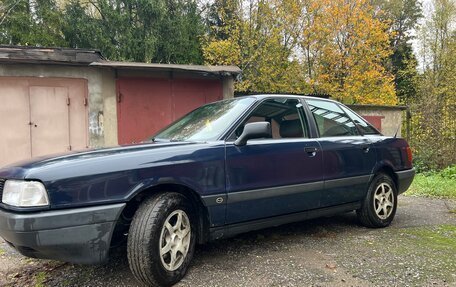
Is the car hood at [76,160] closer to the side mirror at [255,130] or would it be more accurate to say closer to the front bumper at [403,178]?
the side mirror at [255,130]

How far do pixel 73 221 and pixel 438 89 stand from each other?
485 inches

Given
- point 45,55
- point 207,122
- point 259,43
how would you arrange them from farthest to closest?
point 259,43, point 45,55, point 207,122

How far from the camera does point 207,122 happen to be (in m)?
3.90

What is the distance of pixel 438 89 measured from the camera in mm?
12148

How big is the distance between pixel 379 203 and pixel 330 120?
3.97 feet

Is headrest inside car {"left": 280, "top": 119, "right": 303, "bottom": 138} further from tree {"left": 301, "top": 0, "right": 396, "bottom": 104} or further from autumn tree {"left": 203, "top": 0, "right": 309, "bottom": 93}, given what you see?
tree {"left": 301, "top": 0, "right": 396, "bottom": 104}

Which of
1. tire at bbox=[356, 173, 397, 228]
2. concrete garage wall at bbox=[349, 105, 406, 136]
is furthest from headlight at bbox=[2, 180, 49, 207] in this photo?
concrete garage wall at bbox=[349, 105, 406, 136]

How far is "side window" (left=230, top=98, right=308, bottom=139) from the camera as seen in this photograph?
4.03m

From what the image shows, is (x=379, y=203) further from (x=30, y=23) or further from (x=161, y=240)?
(x=30, y=23)

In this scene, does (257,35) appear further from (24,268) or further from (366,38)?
(24,268)

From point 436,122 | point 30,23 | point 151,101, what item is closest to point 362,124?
point 151,101

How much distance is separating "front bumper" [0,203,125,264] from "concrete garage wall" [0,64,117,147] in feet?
20.3

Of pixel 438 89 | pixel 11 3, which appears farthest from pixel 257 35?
pixel 11 3

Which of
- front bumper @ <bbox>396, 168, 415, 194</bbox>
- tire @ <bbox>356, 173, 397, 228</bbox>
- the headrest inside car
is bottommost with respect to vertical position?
tire @ <bbox>356, 173, 397, 228</bbox>
